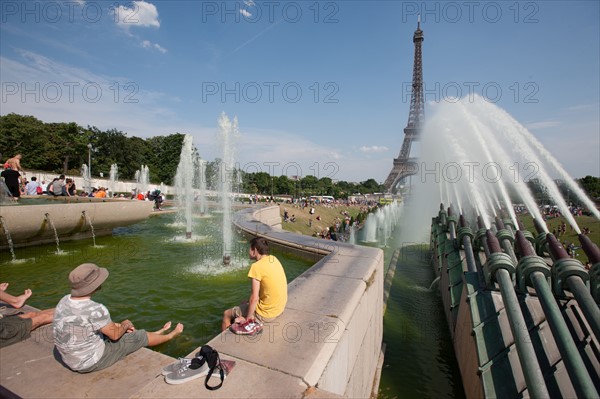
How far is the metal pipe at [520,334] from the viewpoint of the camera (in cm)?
288

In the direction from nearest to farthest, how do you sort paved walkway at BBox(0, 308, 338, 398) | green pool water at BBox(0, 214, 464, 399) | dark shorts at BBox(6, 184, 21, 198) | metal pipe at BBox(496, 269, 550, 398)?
paved walkway at BBox(0, 308, 338, 398) → metal pipe at BBox(496, 269, 550, 398) → green pool water at BBox(0, 214, 464, 399) → dark shorts at BBox(6, 184, 21, 198)

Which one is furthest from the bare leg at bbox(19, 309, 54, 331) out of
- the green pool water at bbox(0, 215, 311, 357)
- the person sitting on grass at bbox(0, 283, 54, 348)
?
the green pool water at bbox(0, 215, 311, 357)

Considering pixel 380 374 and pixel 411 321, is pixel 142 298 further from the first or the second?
pixel 411 321

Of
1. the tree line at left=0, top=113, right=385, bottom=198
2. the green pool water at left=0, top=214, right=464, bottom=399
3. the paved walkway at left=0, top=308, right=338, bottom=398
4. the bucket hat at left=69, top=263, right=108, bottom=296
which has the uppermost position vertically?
the tree line at left=0, top=113, right=385, bottom=198

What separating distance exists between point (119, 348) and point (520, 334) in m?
4.22

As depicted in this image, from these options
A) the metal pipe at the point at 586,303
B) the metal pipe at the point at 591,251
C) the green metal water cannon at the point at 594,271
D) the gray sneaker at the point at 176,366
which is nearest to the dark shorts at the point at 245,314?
the gray sneaker at the point at 176,366

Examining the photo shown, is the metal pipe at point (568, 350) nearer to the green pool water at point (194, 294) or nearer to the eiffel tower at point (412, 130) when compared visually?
the green pool water at point (194, 294)

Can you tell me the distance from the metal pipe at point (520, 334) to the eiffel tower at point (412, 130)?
259 ft

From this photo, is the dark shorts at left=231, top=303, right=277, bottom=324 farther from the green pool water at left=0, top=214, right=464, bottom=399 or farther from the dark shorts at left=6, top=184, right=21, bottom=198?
the dark shorts at left=6, top=184, right=21, bottom=198

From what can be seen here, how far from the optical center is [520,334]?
333cm

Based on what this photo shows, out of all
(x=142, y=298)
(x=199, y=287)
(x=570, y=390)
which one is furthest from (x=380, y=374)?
(x=142, y=298)

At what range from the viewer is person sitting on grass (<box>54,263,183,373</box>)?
2.90m

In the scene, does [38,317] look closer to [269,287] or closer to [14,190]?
[269,287]

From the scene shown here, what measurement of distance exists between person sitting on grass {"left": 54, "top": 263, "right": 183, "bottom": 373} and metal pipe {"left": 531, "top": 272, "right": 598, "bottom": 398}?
4.24 meters
